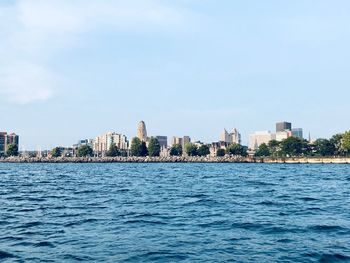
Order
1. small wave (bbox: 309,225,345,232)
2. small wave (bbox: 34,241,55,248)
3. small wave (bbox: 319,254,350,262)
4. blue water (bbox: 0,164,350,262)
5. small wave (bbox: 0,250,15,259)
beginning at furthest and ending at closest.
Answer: small wave (bbox: 309,225,345,232) < small wave (bbox: 34,241,55,248) < blue water (bbox: 0,164,350,262) < small wave (bbox: 0,250,15,259) < small wave (bbox: 319,254,350,262)

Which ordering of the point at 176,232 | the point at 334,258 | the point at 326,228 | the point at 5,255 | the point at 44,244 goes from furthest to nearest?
1. the point at 326,228
2. the point at 176,232
3. the point at 44,244
4. the point at 5,255
5. the point at 334,258

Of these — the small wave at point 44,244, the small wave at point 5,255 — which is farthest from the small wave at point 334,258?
the small wave at point 5,255

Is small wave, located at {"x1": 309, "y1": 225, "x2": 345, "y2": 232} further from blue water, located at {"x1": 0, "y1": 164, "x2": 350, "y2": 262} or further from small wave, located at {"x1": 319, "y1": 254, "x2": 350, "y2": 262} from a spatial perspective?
small wave, located at {"x1": 319, "y1": 254, "x2": 350, "y2": 262}

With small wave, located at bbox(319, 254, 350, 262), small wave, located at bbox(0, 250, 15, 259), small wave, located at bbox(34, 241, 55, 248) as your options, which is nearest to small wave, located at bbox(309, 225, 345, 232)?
small wave, located at bbox(319, 254, 350, 262)

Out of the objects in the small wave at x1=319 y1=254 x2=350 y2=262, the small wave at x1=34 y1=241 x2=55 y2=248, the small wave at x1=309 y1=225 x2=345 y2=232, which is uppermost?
the small wave at x1=34 y1=241 x2=55 y2=248

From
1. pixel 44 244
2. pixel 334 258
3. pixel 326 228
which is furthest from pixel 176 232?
pixel 326 228

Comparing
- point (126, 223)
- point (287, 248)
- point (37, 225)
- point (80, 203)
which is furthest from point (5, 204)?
point (287, 248)

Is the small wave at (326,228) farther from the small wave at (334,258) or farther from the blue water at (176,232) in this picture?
the small wave at (334,258)

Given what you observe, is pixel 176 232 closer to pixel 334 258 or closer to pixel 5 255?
pixel 334 258

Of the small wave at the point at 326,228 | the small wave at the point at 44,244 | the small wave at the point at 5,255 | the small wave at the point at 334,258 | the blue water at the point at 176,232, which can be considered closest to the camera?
the small wave at the point at 334,258

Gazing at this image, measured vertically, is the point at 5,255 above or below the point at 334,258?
above

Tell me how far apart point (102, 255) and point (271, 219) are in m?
11.2

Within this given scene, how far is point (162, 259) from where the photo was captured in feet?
44.9

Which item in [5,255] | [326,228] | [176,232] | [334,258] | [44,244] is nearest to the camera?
[334,258]
